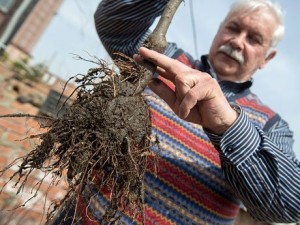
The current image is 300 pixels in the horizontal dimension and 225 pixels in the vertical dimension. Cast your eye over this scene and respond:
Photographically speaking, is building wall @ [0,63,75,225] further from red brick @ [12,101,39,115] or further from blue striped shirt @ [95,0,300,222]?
blue striped shirt @ [95,0,300,222]

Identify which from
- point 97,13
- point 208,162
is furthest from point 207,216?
point 97,13

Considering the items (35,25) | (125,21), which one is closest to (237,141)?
(125,21)

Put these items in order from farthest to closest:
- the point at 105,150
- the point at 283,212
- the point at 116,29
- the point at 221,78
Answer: the point at 221,78 → the point at 116,29 → the point at 283,212 → the point at 105,150

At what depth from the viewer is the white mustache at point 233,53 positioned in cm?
169

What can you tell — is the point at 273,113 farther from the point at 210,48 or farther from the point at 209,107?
the point at 209,107

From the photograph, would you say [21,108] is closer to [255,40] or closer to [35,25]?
[255,40]

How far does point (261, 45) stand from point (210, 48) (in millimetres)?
266

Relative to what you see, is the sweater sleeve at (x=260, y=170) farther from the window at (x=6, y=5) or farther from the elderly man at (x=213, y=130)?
the window at (x=6, y=5)

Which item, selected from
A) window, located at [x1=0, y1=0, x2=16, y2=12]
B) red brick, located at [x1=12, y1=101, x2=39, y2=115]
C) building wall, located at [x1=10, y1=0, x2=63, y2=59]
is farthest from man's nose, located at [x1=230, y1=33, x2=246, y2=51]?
building wall, located at [x1=10, y1=0, x2=63, y2=59]

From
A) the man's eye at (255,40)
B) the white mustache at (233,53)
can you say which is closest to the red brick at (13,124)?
the white mustache at (233,53)

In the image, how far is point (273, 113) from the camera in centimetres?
161

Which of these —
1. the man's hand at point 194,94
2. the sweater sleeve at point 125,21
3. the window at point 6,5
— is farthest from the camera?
the window at point 6,5

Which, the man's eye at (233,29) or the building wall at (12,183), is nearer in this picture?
the man's eye at (233,29)

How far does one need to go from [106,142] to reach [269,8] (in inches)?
52.3
